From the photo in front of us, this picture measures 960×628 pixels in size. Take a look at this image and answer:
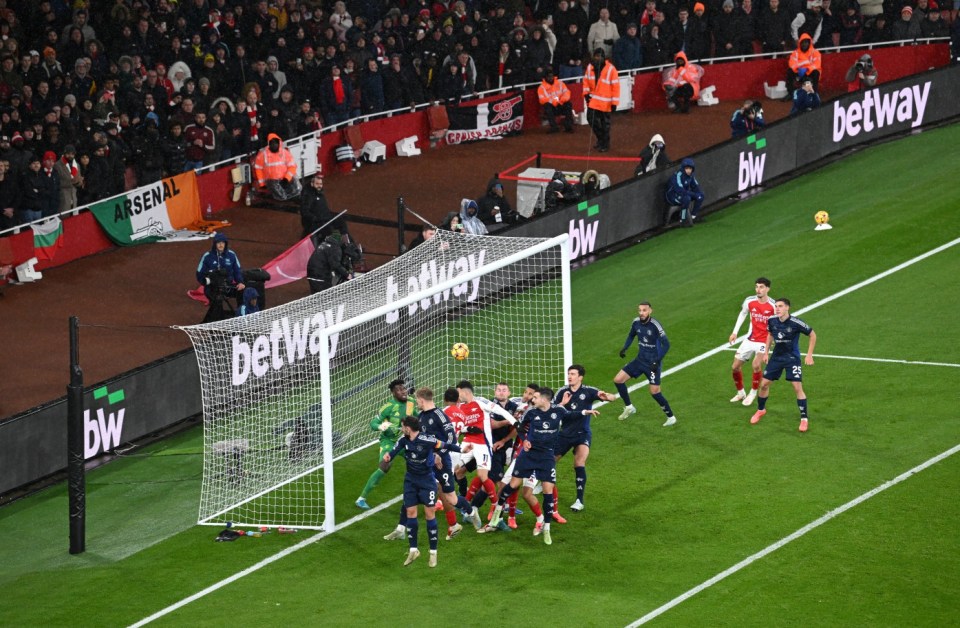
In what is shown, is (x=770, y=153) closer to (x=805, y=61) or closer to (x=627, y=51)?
(x=805, y=61)

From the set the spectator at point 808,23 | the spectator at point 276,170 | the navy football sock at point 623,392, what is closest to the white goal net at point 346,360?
the navy football sock at point 623,392

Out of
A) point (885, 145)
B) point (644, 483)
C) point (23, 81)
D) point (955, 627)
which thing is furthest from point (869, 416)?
point (23, 81)

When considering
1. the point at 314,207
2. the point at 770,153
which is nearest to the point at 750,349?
the point at 314,207

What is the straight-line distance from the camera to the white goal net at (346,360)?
64.7 ft

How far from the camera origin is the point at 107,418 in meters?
21.0

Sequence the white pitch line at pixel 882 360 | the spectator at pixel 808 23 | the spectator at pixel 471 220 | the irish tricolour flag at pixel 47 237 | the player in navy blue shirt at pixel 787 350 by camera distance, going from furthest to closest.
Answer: the spectator at pixel 808 23 < the irish tricolour flag at pixel 47 237 < the spectator at pixel 471 220 < the white pitch line at pixel 882 360 < the player in navy blue shirt at pixel 787 350

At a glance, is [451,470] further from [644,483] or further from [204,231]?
[204,231]

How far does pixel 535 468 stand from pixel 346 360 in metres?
5.36

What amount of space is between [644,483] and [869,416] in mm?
3585

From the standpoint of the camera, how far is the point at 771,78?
125 ft

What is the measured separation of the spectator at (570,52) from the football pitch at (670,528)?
532 inches

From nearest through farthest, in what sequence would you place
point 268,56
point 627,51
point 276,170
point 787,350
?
point 787,350 < point 276,170 < point 268,56 < point 627,51

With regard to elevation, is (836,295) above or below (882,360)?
above

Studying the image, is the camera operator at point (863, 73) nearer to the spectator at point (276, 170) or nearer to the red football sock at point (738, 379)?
the spectator at point (276, 170)
